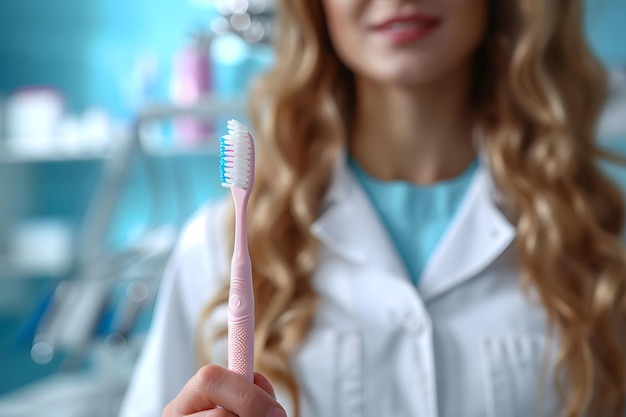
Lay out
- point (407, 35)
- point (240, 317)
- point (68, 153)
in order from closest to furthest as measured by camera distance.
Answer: point (240, 317) < point (407, 35) < point (68, 153)

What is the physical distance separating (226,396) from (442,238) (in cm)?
45

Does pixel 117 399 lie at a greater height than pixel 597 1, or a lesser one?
lesser

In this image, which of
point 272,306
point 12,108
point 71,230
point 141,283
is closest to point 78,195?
point 71,230

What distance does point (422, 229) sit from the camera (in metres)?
0.83

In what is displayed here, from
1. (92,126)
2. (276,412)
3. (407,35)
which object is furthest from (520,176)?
(92,126)

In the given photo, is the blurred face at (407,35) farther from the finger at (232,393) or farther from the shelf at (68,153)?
the shelf at (68,153)

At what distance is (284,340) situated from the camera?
0.76 metres

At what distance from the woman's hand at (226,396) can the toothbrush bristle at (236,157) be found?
3.9 inches

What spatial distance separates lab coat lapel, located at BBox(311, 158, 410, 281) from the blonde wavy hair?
17 mm

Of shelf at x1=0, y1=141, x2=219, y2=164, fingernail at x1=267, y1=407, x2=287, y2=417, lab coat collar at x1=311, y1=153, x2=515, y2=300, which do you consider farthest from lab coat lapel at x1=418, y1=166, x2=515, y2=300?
shelf at x1=0, y1=141, x2=219, y2=164

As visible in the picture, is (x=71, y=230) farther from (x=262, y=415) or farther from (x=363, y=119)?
(x=262, y=415)

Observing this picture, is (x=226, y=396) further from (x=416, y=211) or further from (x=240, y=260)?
(x=416, y=211)

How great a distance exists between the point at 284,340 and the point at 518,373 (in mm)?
232

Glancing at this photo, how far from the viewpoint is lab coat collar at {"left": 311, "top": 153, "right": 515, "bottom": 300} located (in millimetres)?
777
